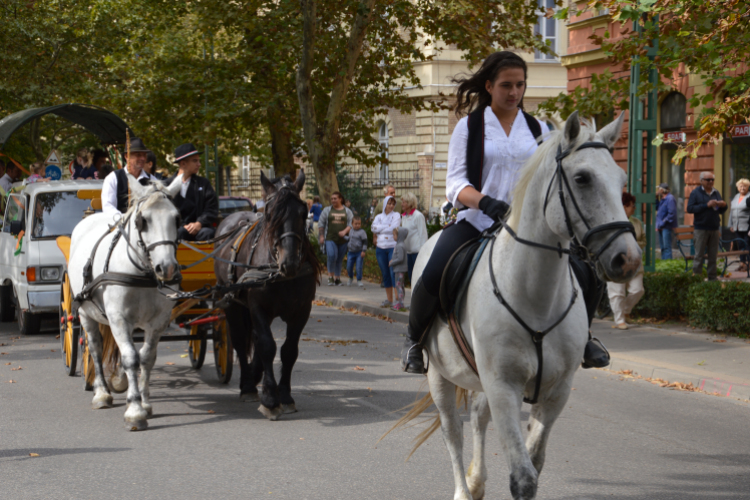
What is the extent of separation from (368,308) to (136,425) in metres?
9.73

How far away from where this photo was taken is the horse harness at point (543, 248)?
3.50 m

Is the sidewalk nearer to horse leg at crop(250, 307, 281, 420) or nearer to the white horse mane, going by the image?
horse leg at crop(250, 307, 281, 420)

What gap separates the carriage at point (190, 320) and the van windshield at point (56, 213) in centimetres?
363

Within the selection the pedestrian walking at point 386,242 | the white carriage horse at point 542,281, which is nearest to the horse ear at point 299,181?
the white carriage horse at point 542,281

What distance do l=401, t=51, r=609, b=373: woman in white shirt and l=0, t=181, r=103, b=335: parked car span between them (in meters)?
9.07

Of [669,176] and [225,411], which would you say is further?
[669,176]

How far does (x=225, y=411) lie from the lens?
7.83 metres

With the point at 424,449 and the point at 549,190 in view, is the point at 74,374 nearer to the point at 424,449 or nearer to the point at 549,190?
the point at 424,449

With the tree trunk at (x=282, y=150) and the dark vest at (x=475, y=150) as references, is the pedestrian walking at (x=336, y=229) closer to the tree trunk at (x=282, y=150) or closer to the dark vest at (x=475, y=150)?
the tree trunk at (x=282, y=150)

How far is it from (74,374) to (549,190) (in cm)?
731

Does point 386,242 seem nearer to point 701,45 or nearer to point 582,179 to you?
point 701,45

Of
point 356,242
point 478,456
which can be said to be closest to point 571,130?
point 478,456

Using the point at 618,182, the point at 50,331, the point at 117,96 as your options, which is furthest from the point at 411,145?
the point at 618,182

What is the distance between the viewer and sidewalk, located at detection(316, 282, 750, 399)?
9.10 metres
